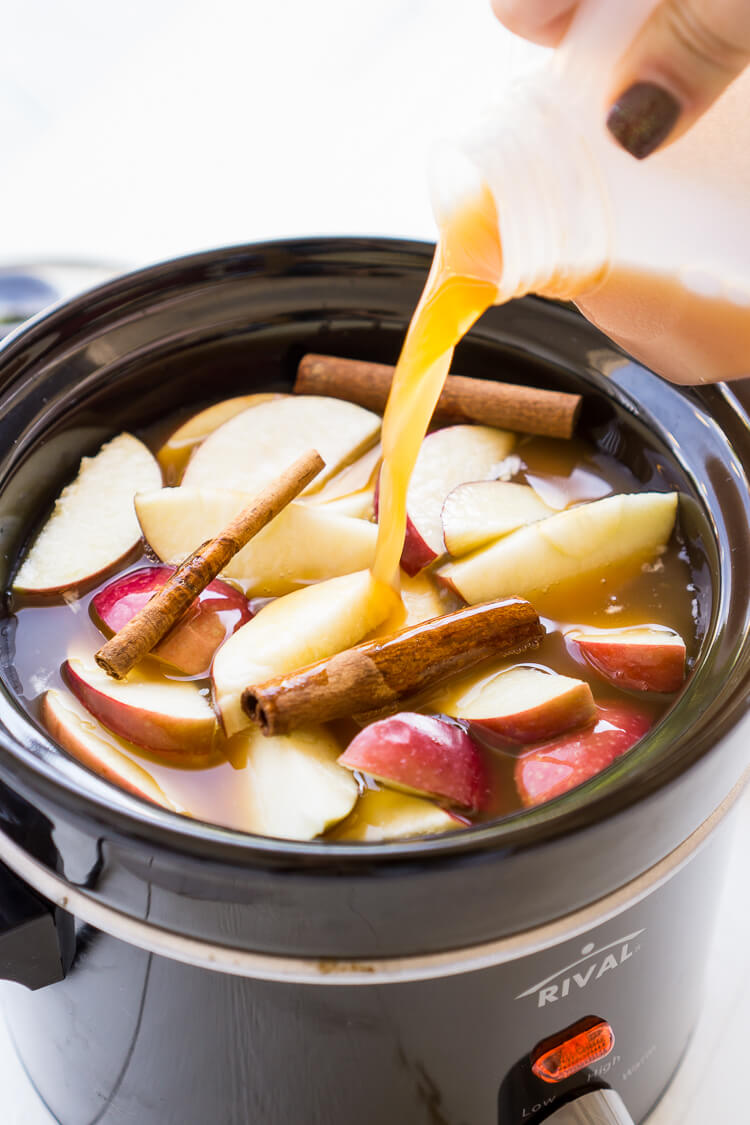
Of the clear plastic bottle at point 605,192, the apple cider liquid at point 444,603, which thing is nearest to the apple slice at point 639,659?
the apple cider liquid at point 444,603

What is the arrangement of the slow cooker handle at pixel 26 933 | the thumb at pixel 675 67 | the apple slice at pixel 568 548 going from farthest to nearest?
the apple slice at pixel 568 548, the slow cooker handle at pixel 26 933, the thumb at pixel 675 67

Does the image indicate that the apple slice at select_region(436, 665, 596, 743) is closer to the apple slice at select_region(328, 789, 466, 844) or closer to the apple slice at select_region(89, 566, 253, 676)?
the apple slice at select_region(328, 789, 466, 844)

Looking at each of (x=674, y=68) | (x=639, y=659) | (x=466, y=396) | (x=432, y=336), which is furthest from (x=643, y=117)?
(x=466, y=396)

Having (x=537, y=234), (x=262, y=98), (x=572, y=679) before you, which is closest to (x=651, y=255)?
(x=537, y=234)

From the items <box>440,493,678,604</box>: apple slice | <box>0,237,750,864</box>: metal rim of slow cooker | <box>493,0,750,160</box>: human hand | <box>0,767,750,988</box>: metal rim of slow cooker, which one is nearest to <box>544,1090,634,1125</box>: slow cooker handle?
<box>0,767,750,988</box>: metal rim of slow cooker

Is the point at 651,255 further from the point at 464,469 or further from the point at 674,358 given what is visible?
the point at 464,469

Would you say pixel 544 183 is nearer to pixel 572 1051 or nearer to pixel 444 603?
pixel 444 603

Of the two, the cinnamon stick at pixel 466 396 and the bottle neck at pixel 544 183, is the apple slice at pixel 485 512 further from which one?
the bottle neck at pixel 544 183
